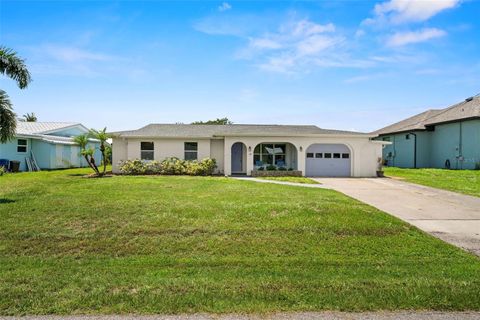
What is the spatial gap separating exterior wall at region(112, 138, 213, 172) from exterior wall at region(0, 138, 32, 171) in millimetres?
8027

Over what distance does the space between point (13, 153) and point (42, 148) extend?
211 cm

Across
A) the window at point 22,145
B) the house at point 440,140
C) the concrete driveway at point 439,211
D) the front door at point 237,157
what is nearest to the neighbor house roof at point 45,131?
the window at point 22,145

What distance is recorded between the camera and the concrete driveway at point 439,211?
22.3 ft

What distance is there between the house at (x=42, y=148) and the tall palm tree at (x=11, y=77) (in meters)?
12.3

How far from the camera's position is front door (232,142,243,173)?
74.3 ft

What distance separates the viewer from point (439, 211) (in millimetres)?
9352

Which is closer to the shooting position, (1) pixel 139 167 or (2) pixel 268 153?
(1) pixel 139 167

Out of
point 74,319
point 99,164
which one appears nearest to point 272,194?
point 74,319

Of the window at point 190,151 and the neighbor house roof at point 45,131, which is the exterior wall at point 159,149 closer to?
the window at point 190,151

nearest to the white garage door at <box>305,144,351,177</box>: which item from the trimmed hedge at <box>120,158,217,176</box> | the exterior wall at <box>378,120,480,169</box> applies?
the trimmed hedge at <box>120,158,217,176</box>

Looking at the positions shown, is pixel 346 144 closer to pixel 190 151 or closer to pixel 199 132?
pixel 199 132

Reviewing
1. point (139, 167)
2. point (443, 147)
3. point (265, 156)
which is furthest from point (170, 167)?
point (443, 147)

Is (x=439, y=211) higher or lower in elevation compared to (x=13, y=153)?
lower

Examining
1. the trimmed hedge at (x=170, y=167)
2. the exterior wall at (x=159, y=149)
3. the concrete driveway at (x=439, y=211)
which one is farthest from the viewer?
the exterior wall at (x=159, y=149)
